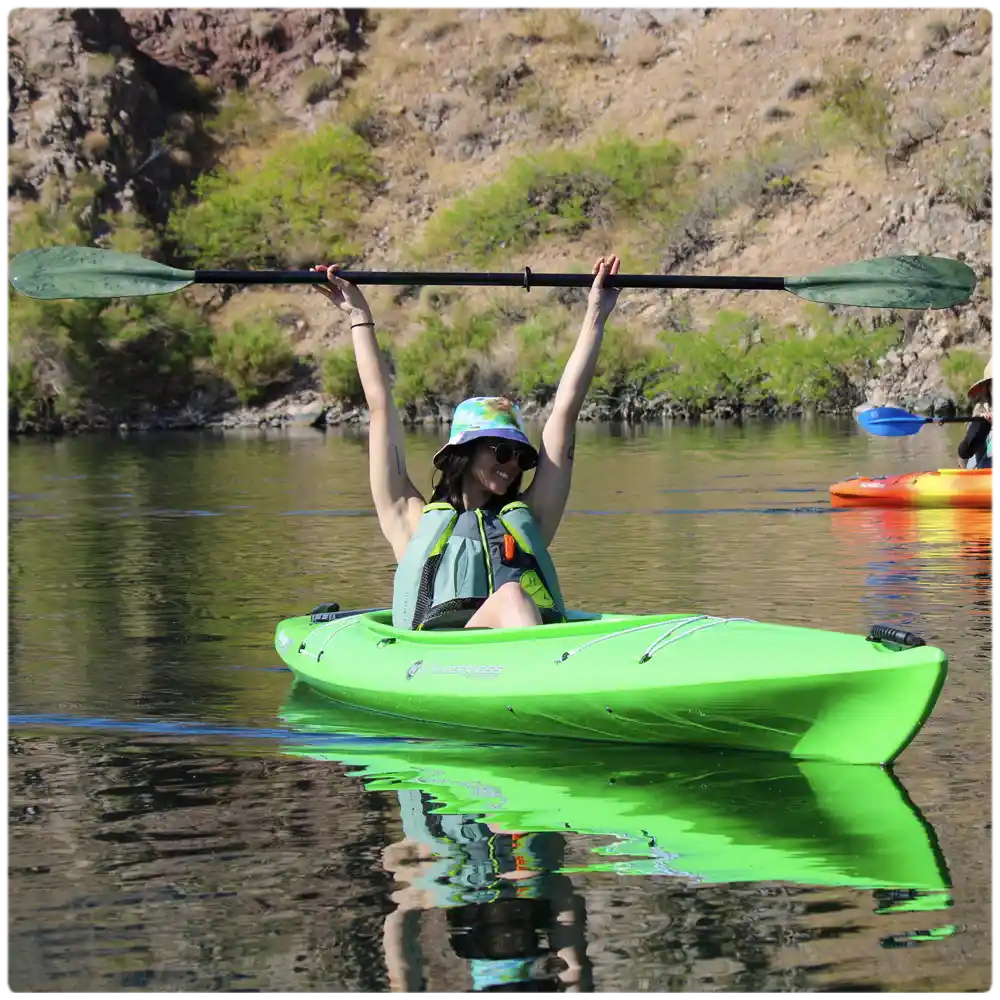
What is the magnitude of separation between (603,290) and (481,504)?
99 centimetres

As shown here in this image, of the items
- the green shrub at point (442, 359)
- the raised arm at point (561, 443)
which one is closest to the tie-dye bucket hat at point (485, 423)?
the raised arm at point (561, 443)

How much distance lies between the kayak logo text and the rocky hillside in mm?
32412

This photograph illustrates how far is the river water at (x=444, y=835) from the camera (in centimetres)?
444

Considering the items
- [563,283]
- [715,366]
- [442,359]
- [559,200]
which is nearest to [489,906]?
[563,283]

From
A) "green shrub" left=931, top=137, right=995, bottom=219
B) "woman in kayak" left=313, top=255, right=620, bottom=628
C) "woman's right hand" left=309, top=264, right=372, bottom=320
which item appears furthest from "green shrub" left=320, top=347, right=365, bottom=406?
"woman in kayak" left=313, top=255, right=620, bottom=628

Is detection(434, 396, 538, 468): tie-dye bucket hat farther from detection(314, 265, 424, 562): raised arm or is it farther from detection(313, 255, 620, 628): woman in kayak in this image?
detection(314, 265, 424, 562): raised arm

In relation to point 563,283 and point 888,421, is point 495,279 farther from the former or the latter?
point 888,421

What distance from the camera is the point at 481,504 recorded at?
7320 mm

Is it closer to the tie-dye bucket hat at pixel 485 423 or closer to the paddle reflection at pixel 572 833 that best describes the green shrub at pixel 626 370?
the tie-dye bucket hat at pixel 485 423

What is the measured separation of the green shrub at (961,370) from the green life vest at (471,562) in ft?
105

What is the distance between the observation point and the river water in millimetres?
4438

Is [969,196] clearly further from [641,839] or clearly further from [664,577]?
[641,839]

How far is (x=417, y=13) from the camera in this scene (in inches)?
2992

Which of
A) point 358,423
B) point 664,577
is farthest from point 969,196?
point 664,577
